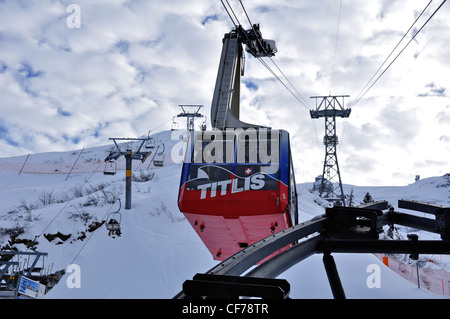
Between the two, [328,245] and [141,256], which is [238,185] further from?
[141,256]

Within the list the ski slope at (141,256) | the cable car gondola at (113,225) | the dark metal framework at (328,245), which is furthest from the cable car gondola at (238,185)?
the cable car gondola at (113,225)

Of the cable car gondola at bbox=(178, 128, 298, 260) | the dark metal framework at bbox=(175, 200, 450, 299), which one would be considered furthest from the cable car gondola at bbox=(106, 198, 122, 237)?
the dark metal framework at bbox=(175, 200, 450, 299)

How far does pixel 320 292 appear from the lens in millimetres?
10898

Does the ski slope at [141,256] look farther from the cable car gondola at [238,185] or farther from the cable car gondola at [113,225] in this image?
the cable car gondola at [238,185]

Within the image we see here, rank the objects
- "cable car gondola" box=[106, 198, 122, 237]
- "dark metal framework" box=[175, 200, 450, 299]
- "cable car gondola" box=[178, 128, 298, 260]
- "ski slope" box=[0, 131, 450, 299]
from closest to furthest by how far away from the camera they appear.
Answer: "dark metal framework" box=[175, 200, 450, 299] < "cable car gondola" box=[178, 128, 298, 260] < "ski slope" box=[0, 131, 450, 299] < "cable car gondola" box=[106, 198, 122, 237]

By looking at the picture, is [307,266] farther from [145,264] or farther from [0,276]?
[0,276]

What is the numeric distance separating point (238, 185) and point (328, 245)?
13.0ft

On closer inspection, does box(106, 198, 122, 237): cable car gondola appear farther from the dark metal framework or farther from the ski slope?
Result: the dark metal framework

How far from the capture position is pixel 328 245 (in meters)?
3.14

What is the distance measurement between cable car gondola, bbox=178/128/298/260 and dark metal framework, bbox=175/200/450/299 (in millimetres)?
2707

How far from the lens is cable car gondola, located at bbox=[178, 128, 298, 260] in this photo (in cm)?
689

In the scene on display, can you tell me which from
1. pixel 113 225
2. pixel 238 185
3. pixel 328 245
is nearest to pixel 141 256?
pixel 113 225

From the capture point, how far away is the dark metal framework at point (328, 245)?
1598mm
